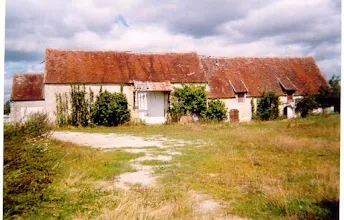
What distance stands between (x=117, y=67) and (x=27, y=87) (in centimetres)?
722

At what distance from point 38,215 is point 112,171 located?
9.09 ft

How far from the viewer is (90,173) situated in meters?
6.25

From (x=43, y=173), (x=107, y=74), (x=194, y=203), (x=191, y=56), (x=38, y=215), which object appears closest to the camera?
(x=38, y=215)

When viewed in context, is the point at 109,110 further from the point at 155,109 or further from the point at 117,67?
the point at 117,67

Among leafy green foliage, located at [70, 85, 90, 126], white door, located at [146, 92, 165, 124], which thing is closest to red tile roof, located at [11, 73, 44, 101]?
leafy green foliage, located at [70, 85, 90, 126]

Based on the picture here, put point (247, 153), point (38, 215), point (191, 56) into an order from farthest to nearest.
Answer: point (191, 56), point (247, 153), point (38, 215)

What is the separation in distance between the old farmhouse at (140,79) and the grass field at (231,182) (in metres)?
11.8

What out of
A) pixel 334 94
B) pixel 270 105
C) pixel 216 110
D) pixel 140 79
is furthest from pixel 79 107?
pixel 334 94

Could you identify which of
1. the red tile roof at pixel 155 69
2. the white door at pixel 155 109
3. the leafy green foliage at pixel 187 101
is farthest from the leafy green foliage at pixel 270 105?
the white door at pixel 155 109

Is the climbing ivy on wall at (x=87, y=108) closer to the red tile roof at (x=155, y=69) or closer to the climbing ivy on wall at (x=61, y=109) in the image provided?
the climbing ivy on wall at (x=61, y=109)

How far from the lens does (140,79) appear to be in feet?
67.8

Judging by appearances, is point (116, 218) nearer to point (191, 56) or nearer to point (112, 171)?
point (112, 171)

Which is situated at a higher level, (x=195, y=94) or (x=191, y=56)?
(x=191, y=56)

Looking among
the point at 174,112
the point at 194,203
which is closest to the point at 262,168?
the point at 194,203
